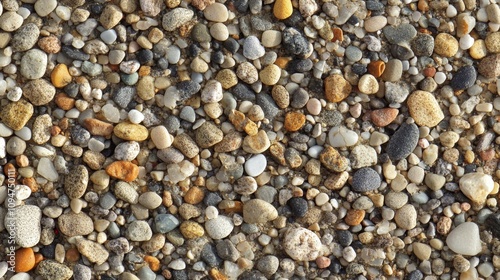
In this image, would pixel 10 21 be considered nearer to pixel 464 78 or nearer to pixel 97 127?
pixel 97 127

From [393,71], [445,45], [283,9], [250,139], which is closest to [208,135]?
[250,139]

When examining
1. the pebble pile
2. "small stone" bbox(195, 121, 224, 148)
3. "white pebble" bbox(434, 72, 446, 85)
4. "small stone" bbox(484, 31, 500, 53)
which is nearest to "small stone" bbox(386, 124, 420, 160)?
the pebble pile

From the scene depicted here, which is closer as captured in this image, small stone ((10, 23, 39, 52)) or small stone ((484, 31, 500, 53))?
small stone ((10, 23, 39, 52))

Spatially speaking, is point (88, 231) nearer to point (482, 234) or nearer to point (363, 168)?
point (363, 168)

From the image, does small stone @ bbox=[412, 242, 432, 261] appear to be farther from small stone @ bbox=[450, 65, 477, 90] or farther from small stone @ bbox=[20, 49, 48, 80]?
small stone @ bbox=[20, 49, 48, 80]

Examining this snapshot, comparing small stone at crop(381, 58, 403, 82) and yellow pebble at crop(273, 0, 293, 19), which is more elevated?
yellow pebble at crop(273, 0, 293, 19)

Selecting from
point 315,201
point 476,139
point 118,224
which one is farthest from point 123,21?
point 476,139
